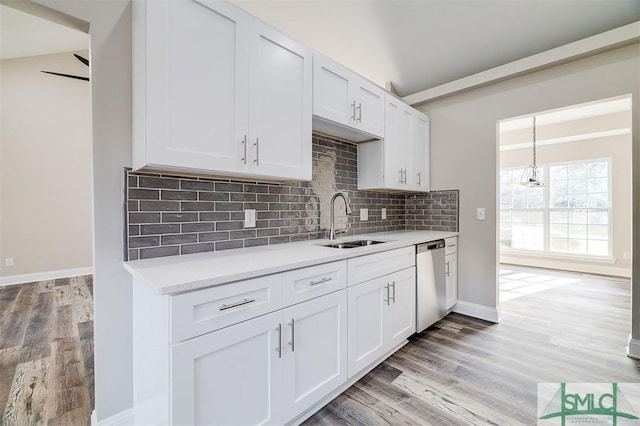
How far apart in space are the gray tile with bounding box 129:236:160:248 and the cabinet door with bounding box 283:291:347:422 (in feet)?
2.73

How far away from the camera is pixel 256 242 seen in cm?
201

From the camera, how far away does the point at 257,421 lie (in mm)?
1256

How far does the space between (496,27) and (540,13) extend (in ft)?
1.00

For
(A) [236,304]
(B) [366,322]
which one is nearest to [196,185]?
(A) [236,304]

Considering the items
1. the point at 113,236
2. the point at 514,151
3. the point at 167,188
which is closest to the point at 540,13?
the point at 167,188

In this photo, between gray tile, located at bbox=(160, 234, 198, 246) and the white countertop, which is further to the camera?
gray tile, located at bbox=(160, 234, 198, 246)

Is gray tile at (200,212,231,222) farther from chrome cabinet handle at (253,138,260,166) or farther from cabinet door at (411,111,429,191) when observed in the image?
cabinet door at (411,111,429,191)

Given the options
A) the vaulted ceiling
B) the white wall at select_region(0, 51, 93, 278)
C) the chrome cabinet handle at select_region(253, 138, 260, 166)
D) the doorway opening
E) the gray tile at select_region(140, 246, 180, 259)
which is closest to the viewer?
the gray tile at select_region(140, 246, 180, 259)

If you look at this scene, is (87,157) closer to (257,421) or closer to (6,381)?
(6,381)

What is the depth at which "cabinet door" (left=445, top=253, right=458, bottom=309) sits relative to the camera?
9.63 ft

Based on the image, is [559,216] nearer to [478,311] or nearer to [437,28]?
[478,311]

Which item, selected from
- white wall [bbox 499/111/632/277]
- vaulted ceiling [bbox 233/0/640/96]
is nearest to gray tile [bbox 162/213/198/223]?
vaulted ceiling [bbox 233/0/640/96]

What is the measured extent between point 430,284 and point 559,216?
4781mm

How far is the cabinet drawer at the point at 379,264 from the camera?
1786mm
